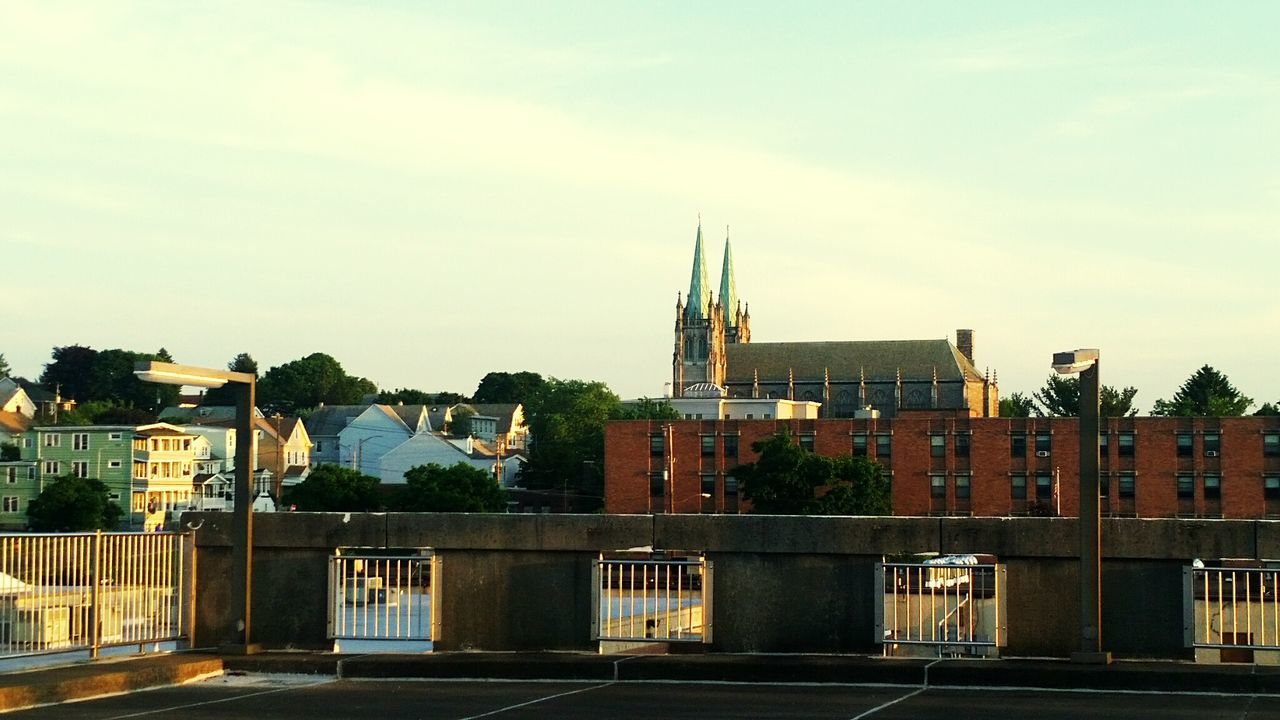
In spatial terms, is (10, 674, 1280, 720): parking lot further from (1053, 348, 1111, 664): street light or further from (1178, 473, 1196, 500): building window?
(1178, 473, 1196, 500): building window

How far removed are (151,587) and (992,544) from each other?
9041 millimetres

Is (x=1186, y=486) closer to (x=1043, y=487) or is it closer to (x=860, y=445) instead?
(x=1043, y=487)

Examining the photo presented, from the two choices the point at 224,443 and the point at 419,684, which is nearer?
the point at 419,684

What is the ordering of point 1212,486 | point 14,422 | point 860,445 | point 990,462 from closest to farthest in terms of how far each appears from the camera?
point 1212,486 < point 990,462 < point 860,445 < point 14,422

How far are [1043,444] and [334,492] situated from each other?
49947 mm

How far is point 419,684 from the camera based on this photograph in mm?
16562

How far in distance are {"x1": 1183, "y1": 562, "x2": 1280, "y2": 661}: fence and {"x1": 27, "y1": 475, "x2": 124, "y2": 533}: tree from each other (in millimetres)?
100468

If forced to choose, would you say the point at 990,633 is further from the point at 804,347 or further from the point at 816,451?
the point at 804,347

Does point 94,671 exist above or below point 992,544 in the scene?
below

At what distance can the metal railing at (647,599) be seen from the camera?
1759 cm

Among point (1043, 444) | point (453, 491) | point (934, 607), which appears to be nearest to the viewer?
point (934, 607)

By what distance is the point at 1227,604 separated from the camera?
16.9 m

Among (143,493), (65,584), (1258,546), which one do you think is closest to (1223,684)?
(1258,546)

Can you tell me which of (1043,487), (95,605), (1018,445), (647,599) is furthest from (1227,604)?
(1018,445)
